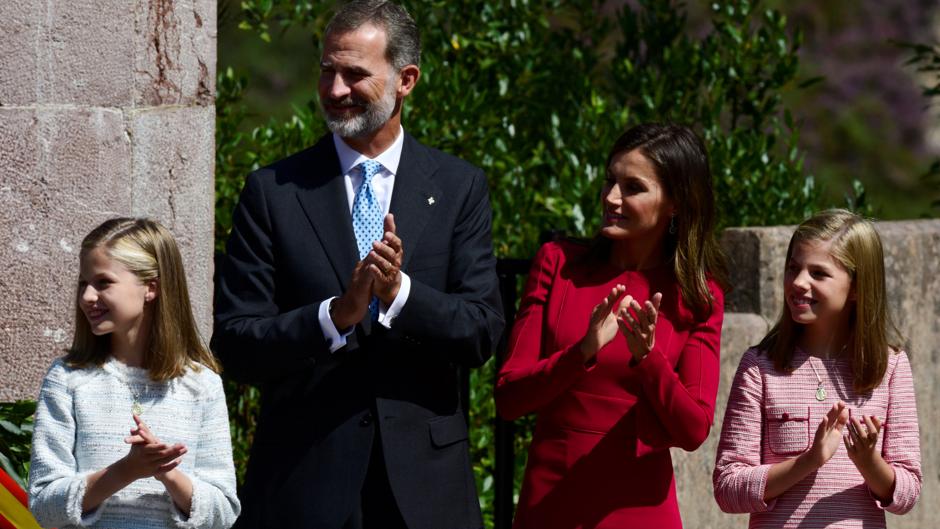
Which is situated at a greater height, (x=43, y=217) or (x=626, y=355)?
(x=43, y=217)

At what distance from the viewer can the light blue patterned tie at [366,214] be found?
4.09 m

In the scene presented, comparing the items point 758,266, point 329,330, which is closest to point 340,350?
point 329,330

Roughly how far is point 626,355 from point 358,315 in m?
0.70

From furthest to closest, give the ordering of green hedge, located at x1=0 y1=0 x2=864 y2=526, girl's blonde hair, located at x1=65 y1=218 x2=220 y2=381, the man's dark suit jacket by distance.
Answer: green hedge, located at x1=0 y1=0 x2=864 y2=526 → the man's dark suit jacket → girl's blonde hair, located at x1=65 y1=218 x2=220 y2=381

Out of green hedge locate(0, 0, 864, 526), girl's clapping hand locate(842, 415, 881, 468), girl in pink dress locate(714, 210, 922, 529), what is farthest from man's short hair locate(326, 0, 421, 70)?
green hedge locate(0, 0, 864, 526)

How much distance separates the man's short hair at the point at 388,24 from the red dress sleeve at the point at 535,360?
593 mm

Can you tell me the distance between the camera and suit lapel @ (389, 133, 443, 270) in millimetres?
4059

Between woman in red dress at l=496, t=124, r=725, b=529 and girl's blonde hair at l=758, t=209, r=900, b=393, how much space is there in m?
0.19

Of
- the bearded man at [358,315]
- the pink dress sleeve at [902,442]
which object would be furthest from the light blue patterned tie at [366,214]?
the pink dress sleeve at [902,442]

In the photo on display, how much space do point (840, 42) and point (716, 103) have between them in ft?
15.8

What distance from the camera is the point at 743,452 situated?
415 centimetres

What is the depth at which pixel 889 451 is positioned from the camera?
4.13 m

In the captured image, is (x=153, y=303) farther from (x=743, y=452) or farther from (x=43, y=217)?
(x=743, y=452)

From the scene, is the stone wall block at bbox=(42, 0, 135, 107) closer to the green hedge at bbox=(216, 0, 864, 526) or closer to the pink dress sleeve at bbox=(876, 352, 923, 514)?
the green hedge at bbox=(216, 0, 864, 526)
